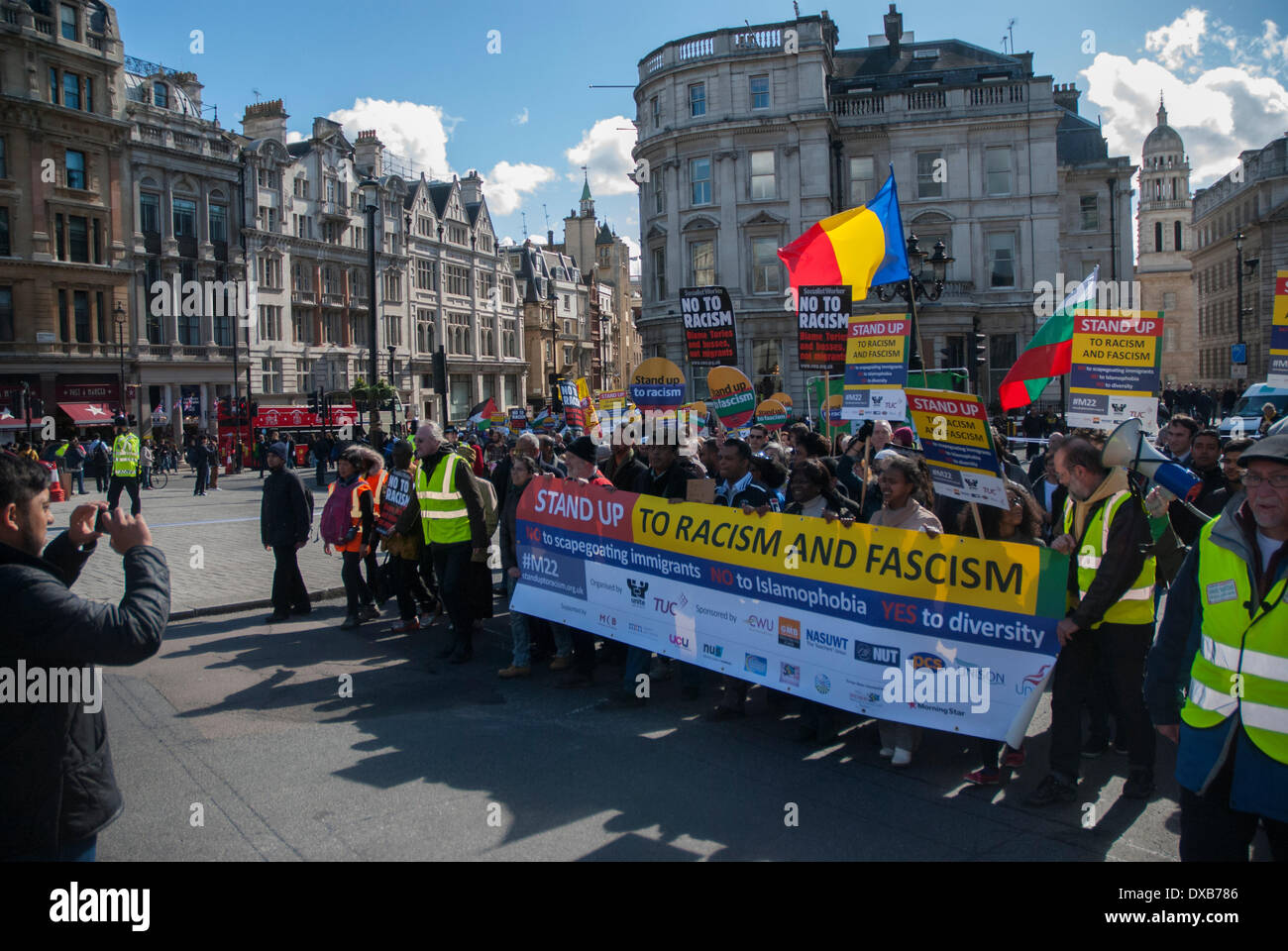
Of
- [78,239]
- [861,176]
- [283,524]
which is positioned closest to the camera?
[283,524]

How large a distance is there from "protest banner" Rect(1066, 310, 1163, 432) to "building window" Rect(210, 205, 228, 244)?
51.6 meters

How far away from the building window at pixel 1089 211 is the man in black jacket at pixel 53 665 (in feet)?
169

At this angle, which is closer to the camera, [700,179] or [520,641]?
[520,641]

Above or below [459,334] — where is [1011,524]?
below

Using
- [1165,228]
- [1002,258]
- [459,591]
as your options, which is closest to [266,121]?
[1002,258]

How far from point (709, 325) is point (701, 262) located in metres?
28.3

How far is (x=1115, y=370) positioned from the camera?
9.88m

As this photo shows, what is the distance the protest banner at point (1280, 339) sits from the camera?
10523 millimetres

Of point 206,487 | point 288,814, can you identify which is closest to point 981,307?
point 206,487

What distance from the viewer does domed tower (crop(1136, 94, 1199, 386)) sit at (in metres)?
97.1

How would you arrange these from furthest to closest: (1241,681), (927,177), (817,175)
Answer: (927,177) → (817,175) → (1241,681)

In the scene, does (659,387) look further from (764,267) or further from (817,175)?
(817,175)

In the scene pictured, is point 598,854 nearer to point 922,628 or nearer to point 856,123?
point 922,628

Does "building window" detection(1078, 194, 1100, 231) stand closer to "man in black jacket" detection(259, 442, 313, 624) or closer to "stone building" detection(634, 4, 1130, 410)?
"stone building" detection(634, 4, 1130, 410)
